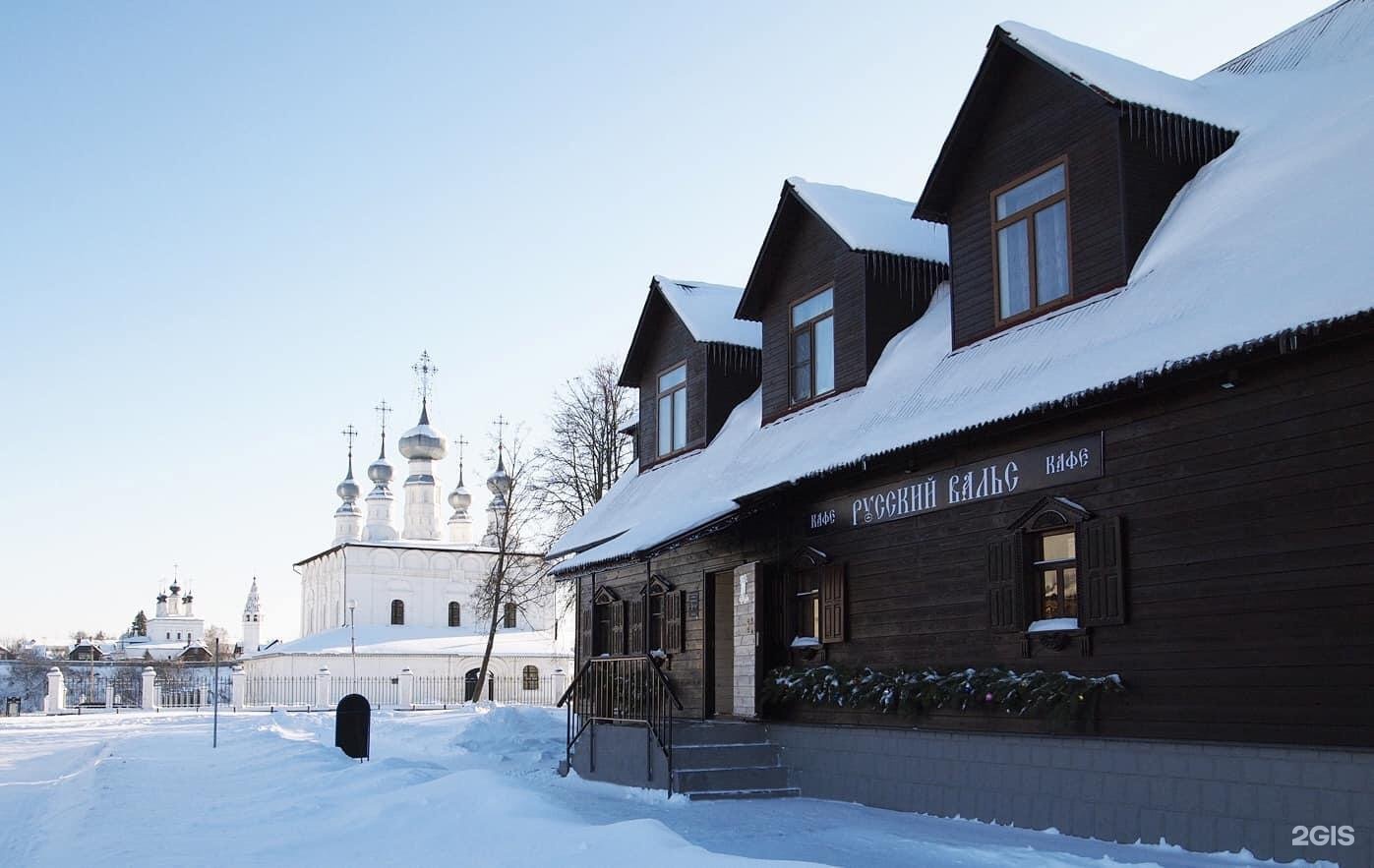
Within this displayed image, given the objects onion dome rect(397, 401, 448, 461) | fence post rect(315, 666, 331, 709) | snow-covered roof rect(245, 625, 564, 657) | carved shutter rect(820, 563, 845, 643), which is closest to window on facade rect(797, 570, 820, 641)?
carved shutter rect(820, 563, 845, 643)

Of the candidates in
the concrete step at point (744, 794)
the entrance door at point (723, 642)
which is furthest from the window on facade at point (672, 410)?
the concrete step at point (744, 794)

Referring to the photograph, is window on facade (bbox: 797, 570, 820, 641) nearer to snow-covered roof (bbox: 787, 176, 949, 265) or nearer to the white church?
snow-covered roof (bbox: 787, 176, 949, 265)

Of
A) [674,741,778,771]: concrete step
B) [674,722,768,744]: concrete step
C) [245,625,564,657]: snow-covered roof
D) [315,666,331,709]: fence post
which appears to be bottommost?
[315,666,331,709]: fence post

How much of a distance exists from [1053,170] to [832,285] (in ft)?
13.6

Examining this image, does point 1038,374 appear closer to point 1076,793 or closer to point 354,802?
point 1076,793

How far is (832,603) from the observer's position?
14828mm

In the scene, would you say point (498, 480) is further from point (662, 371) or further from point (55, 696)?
point (662, 371)

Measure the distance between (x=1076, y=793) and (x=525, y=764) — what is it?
11.3 meters

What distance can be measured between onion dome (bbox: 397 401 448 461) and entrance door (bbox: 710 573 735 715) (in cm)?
4795

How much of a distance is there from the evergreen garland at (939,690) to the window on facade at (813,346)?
3604 millimetres

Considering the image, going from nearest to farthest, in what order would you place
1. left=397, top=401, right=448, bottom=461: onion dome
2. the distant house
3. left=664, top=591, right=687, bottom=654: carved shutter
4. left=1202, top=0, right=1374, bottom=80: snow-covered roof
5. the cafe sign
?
the cafe sign → left=1202, top=0, right=1374, bottom=80: snow-covered roof → left=664, top=591, right=687, bottom=654: carved shutter → left=397, top=401, right=448, bottom=461: onion dome → the distant house

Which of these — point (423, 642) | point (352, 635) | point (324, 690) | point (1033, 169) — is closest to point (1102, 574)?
point (1033, 169)

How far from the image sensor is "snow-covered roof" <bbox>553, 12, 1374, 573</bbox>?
9203 millimetres

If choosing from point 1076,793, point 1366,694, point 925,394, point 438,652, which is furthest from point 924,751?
point 438,652
